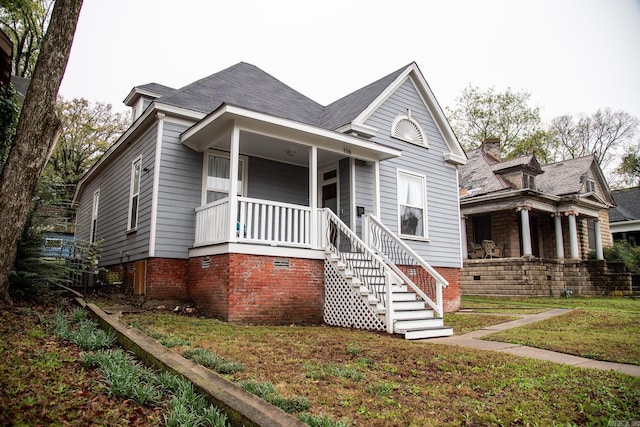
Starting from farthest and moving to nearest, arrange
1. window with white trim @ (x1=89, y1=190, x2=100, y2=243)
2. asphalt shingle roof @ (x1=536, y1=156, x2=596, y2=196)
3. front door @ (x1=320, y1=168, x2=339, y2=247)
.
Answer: asphalt shingle roof @ (x1=536, y1=156, x2=596, y2=196) → window with white trim @ (x1=89, y1=190, x2=100, y2=243) → front door @ (x1=320, y1=168, x2=339, y2=247)

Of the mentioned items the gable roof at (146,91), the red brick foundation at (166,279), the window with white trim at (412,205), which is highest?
the gable roof at (146,91)

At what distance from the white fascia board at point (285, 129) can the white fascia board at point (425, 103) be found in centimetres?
115

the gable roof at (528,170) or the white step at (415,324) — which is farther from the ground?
the gable roof at (528,170)

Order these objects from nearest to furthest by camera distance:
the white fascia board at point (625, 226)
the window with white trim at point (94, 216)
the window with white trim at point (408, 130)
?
1. the window with white trim at point (408, 130)
2. the window with white trim at point (94, 216)
3. the white fascia board at point (625, 226)

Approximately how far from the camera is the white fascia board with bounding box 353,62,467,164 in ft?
38.1

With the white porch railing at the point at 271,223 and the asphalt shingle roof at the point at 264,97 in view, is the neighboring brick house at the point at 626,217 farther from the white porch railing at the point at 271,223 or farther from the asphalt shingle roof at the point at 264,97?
the white porch railing at the point at 271,223

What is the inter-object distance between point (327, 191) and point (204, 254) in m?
3.95

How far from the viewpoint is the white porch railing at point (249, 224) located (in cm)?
819

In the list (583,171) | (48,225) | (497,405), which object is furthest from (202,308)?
(583,171)

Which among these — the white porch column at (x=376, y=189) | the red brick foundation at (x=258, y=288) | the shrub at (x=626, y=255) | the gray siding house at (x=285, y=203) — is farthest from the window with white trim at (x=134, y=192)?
the shrub at (x=626, y=255)

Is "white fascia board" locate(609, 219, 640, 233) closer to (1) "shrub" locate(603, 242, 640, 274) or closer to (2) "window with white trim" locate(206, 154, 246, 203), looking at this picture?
(1) "shrub" locate(603, 242, 640, 274)

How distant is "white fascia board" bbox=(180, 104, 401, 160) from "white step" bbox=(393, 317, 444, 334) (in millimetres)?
4108

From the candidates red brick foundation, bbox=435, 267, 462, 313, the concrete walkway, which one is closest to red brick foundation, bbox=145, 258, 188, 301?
the concrete walkway

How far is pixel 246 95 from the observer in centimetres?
1172
